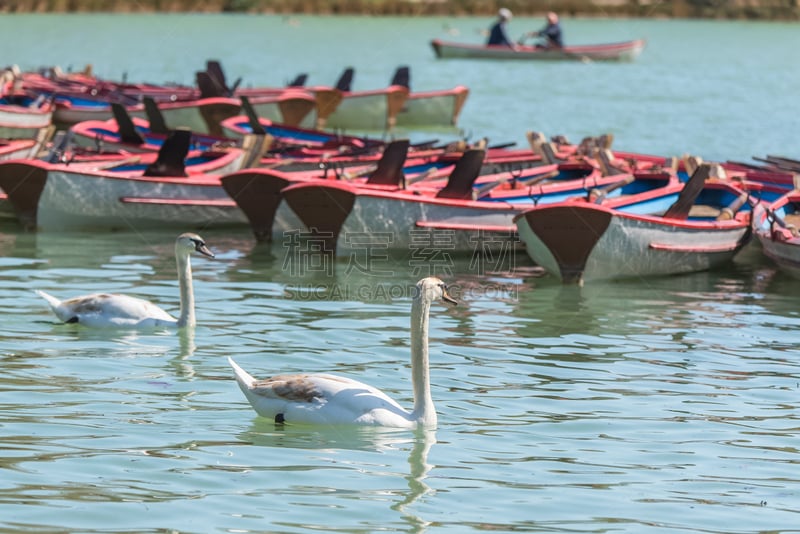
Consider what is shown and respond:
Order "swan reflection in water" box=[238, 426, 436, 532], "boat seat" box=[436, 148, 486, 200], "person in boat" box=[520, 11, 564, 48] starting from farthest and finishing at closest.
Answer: "person in boat" box=[520, 11, 564, 48] → "boat seat" box=[436, 148, 486, 200] → "swan reflection in water" box=[238, 426, 436, 532]

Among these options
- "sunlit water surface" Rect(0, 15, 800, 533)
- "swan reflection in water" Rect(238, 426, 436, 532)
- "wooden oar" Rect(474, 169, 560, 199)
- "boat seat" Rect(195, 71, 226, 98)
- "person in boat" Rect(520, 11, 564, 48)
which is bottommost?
"sunlit water surface" Rect(0, 15, 800, 533)

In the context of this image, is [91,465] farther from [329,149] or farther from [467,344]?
[329,149]

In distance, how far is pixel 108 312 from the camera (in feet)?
40.3

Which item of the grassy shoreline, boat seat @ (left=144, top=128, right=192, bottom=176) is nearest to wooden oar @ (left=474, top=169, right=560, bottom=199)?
boat seat @ (left=144, top=128, right=192, bottom=176)

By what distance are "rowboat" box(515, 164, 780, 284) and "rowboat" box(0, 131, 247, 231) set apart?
5.01m

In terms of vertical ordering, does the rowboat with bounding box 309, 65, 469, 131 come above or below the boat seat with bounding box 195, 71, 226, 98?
below

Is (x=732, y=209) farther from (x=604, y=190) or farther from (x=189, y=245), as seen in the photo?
(x=189, y=245)

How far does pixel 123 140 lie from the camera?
22.2m

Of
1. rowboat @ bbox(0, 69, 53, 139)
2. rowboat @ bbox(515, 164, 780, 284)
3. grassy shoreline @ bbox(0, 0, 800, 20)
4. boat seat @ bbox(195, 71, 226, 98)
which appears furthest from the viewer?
grassy shoreline @ bbox(0, 0, 800, 20)

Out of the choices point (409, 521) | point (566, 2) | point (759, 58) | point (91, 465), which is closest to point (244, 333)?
point (91, 465)

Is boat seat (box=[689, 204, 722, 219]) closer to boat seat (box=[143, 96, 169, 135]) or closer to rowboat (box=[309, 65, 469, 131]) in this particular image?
boat seat (box=[143, 96, 169, 135])

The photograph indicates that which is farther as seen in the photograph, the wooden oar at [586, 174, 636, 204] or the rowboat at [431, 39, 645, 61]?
the rowboat at [431, 39, 645, 61]

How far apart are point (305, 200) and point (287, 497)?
861cm

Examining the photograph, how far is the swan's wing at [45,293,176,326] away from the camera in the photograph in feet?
40.2
